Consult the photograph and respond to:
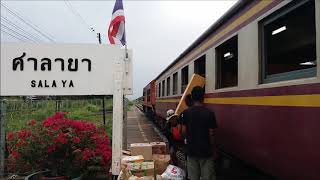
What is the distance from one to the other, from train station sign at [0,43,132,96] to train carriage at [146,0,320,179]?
1632mm

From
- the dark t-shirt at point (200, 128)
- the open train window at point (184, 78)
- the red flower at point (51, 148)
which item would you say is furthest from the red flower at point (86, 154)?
the open train window at point (184, 78)

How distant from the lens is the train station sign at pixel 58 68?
493 cm

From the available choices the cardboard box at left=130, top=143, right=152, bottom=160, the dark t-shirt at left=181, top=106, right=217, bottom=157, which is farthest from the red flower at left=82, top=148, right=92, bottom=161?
the dark t-shirt at left=181, top=106, right=217, bottom=157

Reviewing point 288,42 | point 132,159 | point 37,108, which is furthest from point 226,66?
point 37,108

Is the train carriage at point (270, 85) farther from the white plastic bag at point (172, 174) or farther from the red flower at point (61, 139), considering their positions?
the red flower at point (61, 139)

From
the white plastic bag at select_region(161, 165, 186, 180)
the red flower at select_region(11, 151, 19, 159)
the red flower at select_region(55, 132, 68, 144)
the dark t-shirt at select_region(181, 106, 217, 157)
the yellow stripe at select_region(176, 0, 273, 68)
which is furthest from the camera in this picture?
the red flower at select_region(11, 151, 19, 159)

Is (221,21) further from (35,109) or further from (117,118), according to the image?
(35,109)

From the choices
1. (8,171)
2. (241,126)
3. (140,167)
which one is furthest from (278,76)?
(8,171)

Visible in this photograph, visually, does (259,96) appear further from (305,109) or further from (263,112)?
(305,109)

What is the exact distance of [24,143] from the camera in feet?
19.3

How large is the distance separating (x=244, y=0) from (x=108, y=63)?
6.31 ft

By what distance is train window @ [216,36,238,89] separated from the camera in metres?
5.93

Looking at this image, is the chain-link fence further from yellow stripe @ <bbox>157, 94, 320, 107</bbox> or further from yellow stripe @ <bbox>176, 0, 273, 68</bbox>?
yellow stripe @ <bbox>157, 94, 320, 107</bbox>

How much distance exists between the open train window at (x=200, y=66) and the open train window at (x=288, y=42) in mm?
A: 2751
